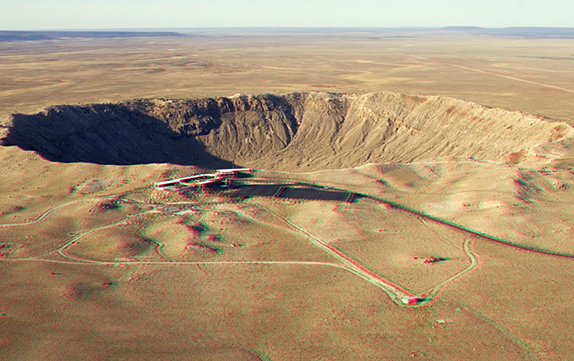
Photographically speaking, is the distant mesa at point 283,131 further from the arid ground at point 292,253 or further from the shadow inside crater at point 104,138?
the arid ground at point 292,253

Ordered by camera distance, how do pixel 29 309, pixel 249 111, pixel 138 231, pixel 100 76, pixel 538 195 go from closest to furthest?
pixel 29 309
pixel 138 231
pixel 538 195
pixel 249 111
pixel 100 76

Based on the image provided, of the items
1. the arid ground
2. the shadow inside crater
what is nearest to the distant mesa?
the shadow inside crater

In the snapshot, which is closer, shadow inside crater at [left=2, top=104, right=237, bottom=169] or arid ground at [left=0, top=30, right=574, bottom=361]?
arid ground at [left=0, top=30, right=574, bottom=361]

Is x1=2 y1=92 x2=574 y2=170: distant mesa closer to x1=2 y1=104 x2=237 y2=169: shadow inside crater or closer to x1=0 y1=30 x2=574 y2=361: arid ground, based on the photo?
x1=2 y1=104 x2=237 y2=169: shadow inside crater

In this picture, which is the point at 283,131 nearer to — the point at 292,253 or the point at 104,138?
the point at 104,138

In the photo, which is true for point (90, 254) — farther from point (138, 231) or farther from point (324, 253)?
point (324, 253)

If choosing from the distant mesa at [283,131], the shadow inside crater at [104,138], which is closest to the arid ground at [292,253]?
the shadow inside crater at [104,138]

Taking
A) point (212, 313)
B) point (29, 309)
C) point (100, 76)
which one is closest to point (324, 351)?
point (212, 313)
